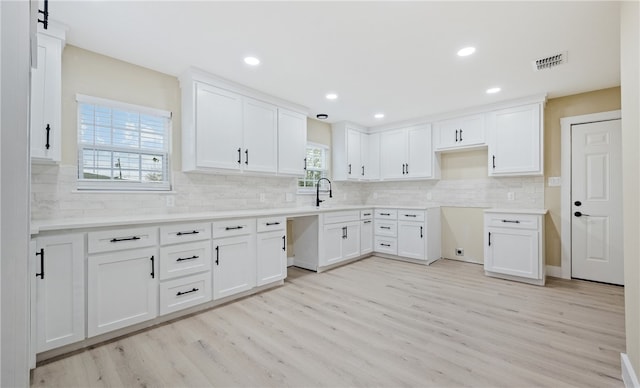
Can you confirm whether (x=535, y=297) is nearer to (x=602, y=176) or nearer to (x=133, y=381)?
(x=602, y=176)

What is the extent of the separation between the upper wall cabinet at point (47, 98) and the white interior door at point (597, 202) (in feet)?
18.3

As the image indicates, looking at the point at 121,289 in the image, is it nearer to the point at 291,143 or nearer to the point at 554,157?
the point at 291,143

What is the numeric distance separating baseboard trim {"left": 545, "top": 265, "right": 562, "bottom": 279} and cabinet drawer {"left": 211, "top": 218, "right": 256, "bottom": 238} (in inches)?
158

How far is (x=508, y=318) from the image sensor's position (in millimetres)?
2598

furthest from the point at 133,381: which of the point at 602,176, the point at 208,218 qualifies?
the point at 602,176

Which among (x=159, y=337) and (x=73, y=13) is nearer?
(x=73, y=13)

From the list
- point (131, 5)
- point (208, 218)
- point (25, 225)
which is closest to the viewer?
point (25, 225)

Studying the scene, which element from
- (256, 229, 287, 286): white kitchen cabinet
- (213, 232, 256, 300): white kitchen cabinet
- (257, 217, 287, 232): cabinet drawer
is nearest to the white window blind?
(257, 217, 287, 232): cabinet drawer

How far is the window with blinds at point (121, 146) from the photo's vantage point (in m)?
2.65

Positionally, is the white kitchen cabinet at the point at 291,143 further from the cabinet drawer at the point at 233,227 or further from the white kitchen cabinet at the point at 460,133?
the white kitchen cabinet at the point at 460,133

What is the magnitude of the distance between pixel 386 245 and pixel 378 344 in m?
2.85

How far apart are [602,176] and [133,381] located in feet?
17.1

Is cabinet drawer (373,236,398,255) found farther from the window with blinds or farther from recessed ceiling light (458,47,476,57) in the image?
the window with blinds

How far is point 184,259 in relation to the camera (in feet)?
8.56
